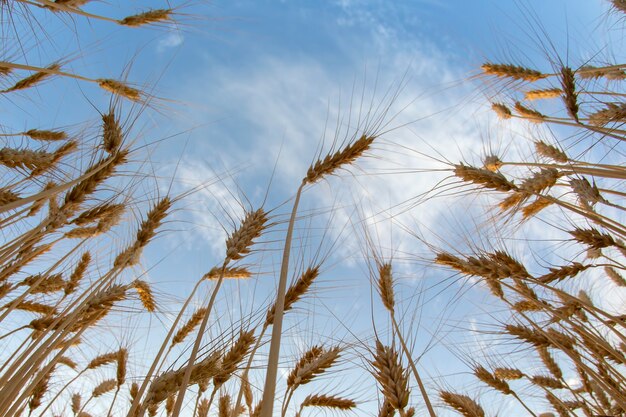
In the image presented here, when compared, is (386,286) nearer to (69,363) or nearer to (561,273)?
(561,273)

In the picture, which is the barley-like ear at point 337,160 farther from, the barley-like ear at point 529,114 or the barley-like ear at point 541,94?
the barley-like ear at point 541,94

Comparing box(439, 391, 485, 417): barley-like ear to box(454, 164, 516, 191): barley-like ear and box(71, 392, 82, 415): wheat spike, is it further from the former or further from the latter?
box(71, 392, 82, 415): wheat spike

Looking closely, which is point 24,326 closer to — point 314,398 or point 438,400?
point 314,398

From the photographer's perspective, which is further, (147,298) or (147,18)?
(147,298)

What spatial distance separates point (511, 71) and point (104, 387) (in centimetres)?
542

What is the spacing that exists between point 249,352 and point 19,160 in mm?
1647

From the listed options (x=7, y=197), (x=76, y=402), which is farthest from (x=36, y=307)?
(x=76, y=402)

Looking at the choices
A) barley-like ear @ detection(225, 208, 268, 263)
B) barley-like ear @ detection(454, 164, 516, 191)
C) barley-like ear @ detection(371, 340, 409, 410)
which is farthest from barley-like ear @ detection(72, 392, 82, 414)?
barley-like ear @ detection(454, 164, 516, 191)

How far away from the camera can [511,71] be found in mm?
4059

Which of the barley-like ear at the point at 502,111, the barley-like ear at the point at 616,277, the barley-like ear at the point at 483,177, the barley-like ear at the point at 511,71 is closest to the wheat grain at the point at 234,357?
the barley-like ear at the point at 483,177

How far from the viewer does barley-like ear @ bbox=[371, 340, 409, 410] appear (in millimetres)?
1859

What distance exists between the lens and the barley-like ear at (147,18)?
294 cm

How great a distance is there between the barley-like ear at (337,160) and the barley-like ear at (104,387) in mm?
3494

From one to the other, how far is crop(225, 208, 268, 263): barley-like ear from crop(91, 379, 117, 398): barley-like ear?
319 cm
